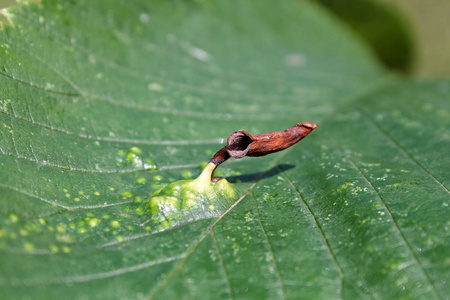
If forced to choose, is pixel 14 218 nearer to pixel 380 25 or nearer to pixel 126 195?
pixel 126 195

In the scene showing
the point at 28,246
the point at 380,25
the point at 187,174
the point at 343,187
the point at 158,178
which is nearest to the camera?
the point at 28,246

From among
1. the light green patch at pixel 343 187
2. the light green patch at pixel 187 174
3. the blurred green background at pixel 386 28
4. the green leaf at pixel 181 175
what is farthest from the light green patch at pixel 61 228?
the blurred green background at pixel 386 28

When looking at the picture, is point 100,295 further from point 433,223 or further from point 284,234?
point 433,223

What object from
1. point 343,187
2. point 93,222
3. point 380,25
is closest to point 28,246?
point 93,222

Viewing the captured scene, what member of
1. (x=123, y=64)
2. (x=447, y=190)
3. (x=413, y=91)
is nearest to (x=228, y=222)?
(x=447, y=190)

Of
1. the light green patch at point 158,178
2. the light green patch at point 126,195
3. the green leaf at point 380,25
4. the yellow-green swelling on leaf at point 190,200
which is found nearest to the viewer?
the yellow-green swelling on leaf at point 190,200

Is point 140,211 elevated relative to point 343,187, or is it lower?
lower

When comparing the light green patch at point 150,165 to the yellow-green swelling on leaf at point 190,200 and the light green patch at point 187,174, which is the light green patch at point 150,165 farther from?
the yellow-green swelling on leaf at point 190,200
